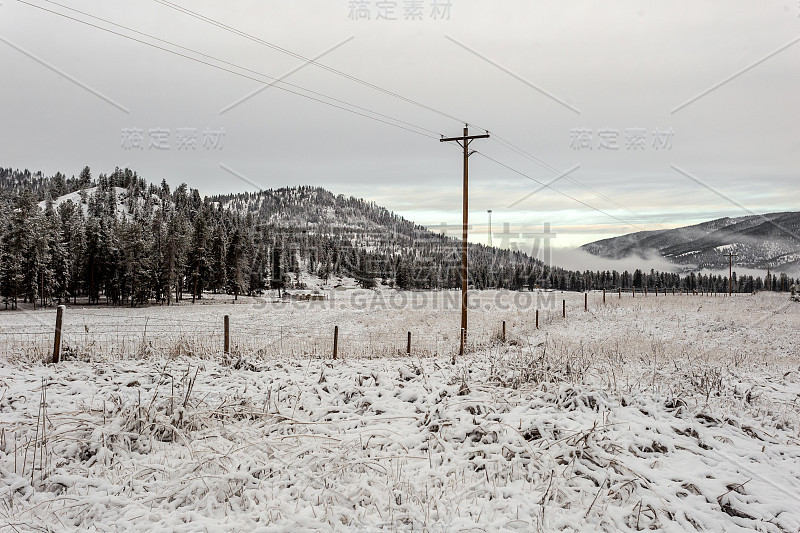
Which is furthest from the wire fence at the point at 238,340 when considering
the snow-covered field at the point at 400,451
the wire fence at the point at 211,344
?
the snow-covered field at the point at 400,451

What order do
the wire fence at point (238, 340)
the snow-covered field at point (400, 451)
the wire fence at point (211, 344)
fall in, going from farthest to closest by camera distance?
the wire fence at point (238, 340), the wire fence at point (211, 344), the snow-covered field at point (400, 451)

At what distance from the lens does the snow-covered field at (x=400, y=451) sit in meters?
4.70

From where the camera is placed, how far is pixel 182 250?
65.1m

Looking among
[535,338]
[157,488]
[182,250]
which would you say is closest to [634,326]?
[535,338]

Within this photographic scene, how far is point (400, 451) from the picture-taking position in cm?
613

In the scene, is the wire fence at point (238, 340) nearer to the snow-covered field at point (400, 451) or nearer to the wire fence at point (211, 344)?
the wire fence at point (211, 344)

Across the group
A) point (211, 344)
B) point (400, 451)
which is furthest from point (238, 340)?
point (400, 451)

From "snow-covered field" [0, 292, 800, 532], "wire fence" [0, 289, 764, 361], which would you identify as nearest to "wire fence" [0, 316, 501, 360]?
"wire fence" [0, 289, 764, 361]

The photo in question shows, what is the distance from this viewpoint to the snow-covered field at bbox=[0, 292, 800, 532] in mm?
4695

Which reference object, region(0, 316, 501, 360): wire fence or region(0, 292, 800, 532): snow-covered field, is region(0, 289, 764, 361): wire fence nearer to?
region(0, 316, 501, 360): wire fence

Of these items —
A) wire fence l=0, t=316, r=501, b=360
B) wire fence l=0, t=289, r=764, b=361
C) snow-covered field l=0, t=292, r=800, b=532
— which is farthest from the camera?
wire fence l=0, t=289, r=764, b=361

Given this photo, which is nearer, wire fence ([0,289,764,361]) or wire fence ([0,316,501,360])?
wire fence ([0,316,501,360])

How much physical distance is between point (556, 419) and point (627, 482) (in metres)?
1.67

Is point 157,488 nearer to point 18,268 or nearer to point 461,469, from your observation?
point 461,469
